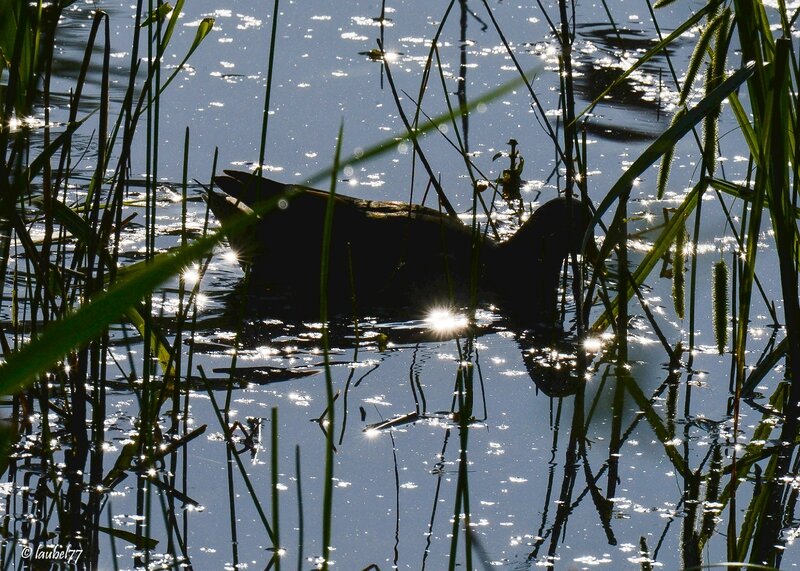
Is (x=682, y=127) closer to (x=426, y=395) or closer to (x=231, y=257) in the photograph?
(x=426, y=395)

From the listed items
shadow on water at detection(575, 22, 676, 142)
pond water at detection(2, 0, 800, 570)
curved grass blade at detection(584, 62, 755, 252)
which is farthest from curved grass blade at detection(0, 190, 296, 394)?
shadow on water at detection(575, 22, 676, 142)

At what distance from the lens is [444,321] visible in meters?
5.25

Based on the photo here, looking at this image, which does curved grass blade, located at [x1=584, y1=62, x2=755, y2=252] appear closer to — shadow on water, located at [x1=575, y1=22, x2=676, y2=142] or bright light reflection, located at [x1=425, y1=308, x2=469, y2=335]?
bright light reflection, located at [x1=425, y1=308, x2=469, y2=335]

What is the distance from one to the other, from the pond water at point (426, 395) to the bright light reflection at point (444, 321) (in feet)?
0.21

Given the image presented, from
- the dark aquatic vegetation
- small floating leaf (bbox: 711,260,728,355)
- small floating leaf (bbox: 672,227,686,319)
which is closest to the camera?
small floating leaf (bbox: 711,260,728,355)

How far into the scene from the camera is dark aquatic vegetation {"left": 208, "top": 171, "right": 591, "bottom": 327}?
18.8ft

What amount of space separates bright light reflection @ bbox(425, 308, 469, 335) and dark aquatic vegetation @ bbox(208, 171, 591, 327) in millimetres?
170

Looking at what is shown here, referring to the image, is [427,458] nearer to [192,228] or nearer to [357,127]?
[192,228]

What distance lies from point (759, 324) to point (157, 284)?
4.23m

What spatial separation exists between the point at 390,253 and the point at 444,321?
0.91 meters

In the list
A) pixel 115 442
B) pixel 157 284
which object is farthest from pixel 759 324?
pixel 157 284

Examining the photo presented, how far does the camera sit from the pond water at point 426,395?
122 inches

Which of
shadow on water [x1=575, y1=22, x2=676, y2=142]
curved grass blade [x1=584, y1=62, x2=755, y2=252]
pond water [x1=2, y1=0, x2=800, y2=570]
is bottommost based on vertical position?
pond water [x1=2, y1=0, x2=800, y2=570]

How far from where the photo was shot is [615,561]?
3.01 metres
